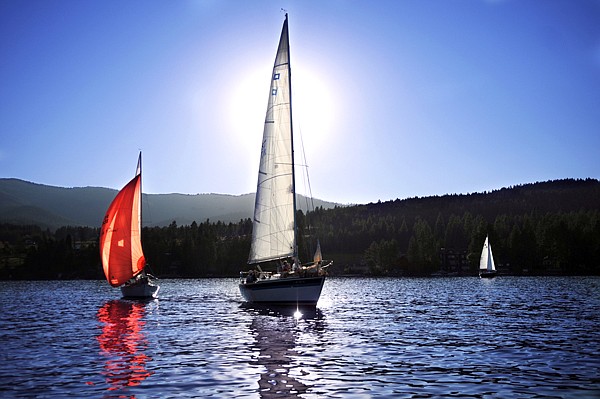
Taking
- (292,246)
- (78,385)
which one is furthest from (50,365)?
(292,246)

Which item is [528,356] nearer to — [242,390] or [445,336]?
[445,336]

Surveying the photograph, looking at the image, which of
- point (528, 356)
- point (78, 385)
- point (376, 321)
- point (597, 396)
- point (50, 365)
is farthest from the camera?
point (376, 321)

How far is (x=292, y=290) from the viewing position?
58656mm

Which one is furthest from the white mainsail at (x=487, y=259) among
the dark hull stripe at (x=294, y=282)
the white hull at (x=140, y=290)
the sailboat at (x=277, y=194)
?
the dark hull stripe at (x=294, y=282)

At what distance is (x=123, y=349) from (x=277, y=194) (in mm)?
31351

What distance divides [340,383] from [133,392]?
767cm

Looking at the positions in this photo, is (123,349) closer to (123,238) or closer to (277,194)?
(277,194)

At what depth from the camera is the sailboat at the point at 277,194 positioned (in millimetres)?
61062

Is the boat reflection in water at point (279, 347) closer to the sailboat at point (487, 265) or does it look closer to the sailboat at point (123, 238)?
the sailboat at point (123, 238)

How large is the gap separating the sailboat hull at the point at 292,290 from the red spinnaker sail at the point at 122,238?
2476cm

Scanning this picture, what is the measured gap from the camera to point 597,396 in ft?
68.7

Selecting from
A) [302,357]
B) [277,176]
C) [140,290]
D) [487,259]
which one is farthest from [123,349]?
[487,259]

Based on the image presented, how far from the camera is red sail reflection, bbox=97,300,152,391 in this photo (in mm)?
24550

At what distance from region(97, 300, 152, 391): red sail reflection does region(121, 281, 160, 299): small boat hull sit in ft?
82.4
